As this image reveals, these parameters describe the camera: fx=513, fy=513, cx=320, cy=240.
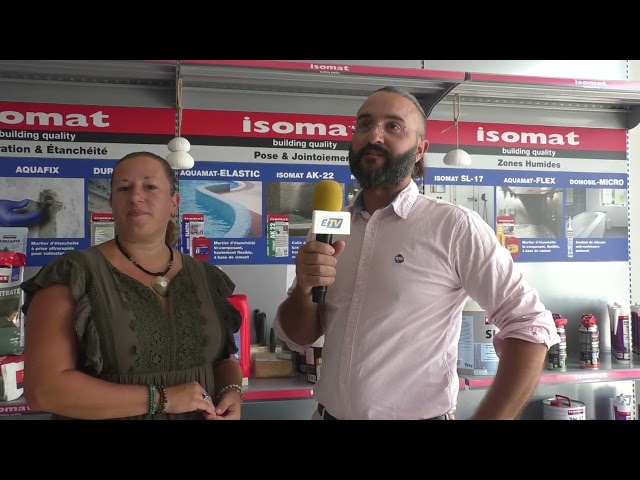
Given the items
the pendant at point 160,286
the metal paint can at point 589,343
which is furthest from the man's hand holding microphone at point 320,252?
the metal paint can at point 589,343

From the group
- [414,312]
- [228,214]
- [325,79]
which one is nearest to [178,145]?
[228,214]

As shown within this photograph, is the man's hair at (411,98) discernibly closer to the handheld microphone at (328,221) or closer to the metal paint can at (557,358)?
the handheld microphone at (328,221)

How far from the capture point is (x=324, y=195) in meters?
1.33

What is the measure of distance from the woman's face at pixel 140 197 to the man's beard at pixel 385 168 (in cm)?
55

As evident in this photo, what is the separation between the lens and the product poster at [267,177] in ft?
8.68

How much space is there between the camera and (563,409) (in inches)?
118

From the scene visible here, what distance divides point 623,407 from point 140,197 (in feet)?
10.4

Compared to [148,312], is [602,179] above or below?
above

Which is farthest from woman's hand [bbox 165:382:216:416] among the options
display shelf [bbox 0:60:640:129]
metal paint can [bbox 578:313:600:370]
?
metal paint can [bbox 578:313:600:370]

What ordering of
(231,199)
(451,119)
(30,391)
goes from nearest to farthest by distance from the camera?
(30,391), (231,199), (451,119)

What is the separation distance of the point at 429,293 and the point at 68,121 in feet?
7.21

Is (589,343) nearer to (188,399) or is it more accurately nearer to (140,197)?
(188,399)
